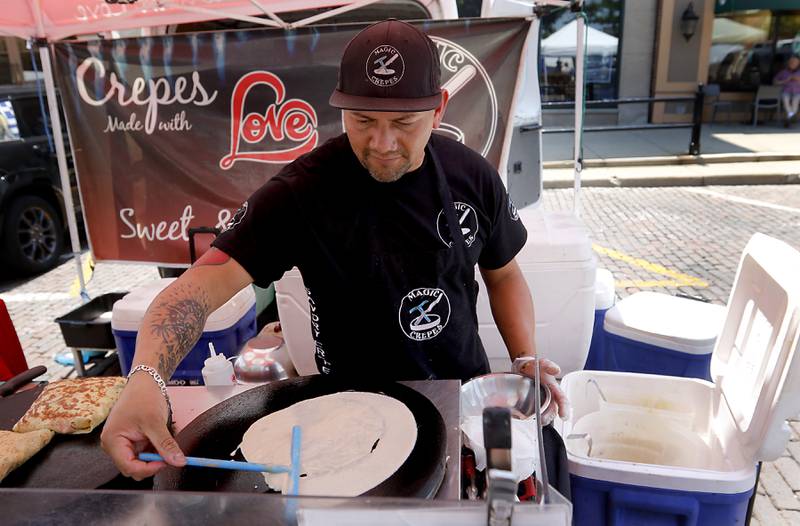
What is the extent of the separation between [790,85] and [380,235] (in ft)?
43.9

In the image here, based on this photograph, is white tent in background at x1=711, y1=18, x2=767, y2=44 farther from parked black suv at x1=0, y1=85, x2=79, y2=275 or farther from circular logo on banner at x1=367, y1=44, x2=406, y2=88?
circular logo on banner at x1=367, y1=44, x2=406, y2=88

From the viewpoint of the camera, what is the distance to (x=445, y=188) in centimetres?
153

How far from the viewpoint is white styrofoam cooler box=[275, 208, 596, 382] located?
8.07 ft

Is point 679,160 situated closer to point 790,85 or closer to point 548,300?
point 790,85

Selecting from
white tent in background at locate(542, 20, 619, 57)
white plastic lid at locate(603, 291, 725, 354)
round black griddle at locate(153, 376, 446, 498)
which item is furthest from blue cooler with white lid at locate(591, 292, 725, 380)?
white tent in background at locate(542, 20, 619, 57)

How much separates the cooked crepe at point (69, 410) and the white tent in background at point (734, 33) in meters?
14.2

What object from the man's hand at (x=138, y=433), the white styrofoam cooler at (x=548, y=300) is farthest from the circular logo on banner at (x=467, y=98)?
the man's hand at (x=138, y=433)

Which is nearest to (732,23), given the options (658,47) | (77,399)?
(658,47)

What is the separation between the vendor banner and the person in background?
11.2m

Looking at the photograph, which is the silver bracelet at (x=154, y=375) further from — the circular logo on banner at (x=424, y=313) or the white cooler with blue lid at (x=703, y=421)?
the white cooler with blue lid at (x=703, y=421)

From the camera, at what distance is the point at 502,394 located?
1253 mm

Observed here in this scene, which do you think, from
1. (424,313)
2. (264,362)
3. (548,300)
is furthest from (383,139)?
(548,300)

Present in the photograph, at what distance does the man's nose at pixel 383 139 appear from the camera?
1.33 metres

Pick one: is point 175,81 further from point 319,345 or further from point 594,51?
point 594,51
